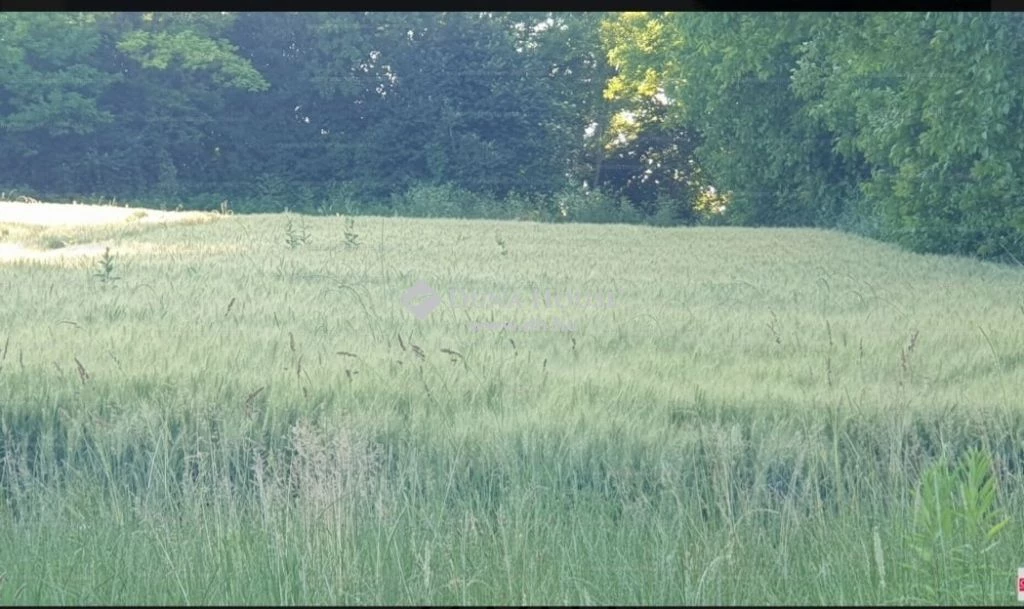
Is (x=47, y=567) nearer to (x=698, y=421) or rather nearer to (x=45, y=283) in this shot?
(x=698, y=421)

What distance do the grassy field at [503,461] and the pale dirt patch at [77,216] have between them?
385 inches

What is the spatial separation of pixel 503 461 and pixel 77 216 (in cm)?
1353

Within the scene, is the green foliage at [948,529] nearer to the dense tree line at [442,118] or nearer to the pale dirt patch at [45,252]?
the pale dirt patch at [45,252]

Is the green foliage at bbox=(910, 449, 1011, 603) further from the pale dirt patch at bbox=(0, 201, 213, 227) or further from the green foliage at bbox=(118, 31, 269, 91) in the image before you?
the green foliage at bbox=(118, 31, 269, 91)

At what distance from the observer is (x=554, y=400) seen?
138 inches

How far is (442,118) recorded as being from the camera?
18.6m

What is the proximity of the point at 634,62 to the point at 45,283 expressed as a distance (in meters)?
15.3

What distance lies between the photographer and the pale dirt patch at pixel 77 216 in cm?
1423

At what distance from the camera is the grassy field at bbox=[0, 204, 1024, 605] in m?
2.73

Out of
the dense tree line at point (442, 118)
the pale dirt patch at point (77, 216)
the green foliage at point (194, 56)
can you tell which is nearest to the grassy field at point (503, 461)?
the pale dirt patch at point (77, 216)

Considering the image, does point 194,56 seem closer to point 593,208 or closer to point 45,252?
point 593,208

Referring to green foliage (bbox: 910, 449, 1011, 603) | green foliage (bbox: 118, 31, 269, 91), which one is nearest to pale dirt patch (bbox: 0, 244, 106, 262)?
green foliage (bbox: 910, 449, 1011, 603)

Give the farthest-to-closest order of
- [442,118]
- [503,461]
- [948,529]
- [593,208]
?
1. [442,118]
2. [593,208]
3. [503,461]
4. [948,529]

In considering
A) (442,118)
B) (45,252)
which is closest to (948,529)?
(45,252)
